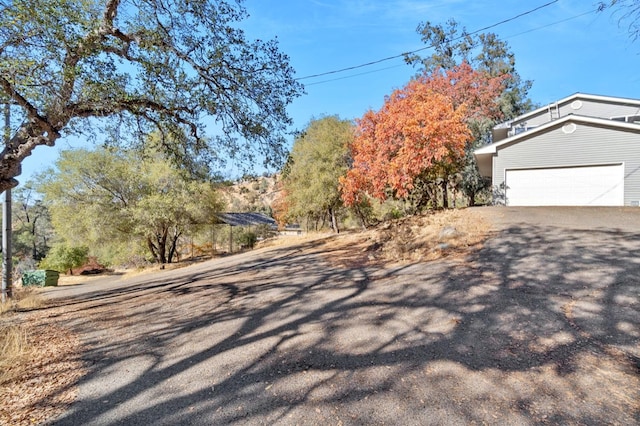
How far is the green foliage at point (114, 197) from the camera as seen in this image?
580 inches

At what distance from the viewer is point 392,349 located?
3322mm

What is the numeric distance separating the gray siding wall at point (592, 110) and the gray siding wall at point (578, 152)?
16.3ft

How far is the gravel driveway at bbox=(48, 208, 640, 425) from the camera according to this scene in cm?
244

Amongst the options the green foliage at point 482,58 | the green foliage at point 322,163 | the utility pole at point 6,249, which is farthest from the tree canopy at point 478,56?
the utility pole at point 6,249

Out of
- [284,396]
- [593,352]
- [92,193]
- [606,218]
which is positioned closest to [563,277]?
[593,352]

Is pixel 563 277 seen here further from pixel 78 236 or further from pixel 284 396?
pixel 78 236

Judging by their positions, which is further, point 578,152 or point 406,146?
point 578,152

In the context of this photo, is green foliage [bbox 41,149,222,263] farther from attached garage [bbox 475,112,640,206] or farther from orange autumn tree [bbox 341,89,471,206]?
attached garage [bbox 475,112,640,206]

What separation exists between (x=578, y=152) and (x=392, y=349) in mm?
13399

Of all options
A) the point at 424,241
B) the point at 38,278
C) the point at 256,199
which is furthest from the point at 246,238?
the point at 256,199

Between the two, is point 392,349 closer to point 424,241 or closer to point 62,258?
point 424,241

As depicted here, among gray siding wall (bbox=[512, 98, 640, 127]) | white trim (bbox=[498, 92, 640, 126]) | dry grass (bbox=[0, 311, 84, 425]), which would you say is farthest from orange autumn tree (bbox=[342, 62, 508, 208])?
dry grass (bbox=[0, 311, 84, 425])

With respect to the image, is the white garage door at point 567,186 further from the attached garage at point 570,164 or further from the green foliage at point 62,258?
the green foliage at point 62,258

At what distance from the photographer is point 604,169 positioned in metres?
12.0
